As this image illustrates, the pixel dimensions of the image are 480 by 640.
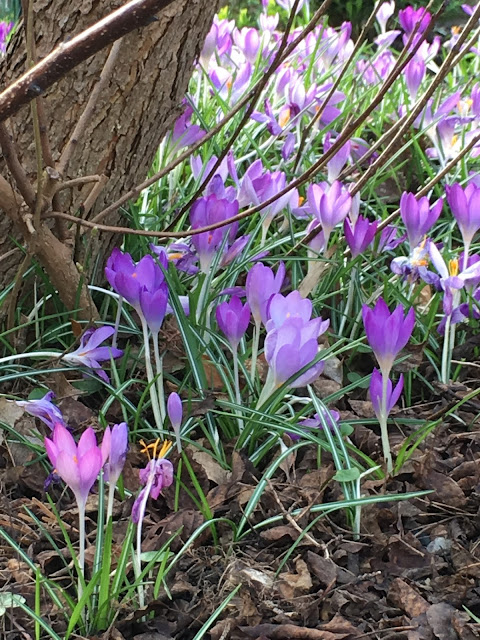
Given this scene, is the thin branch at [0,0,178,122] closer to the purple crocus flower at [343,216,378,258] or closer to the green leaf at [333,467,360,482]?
the green leaf at [333,467,360,482]

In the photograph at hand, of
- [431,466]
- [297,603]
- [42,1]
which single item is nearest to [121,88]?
[42,1]

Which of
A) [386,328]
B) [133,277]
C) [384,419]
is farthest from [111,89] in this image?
[384,419]

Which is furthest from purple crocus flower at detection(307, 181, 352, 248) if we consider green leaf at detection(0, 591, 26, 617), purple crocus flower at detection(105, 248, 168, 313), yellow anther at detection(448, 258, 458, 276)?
green leaf at detection(0, 591, 26, 617)

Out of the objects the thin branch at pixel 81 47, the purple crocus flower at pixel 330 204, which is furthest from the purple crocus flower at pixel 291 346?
the thin branch at pixel 81 47

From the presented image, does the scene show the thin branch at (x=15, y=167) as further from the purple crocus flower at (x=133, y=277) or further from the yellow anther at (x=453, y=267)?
the yellow anther at (x=453, y=267)

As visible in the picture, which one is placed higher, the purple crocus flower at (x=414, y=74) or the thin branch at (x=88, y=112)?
the thin branch at (x=88, y=112)

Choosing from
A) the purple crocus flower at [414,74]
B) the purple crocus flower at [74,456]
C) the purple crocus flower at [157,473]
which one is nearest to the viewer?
the purple crocus flower at [74,456]
